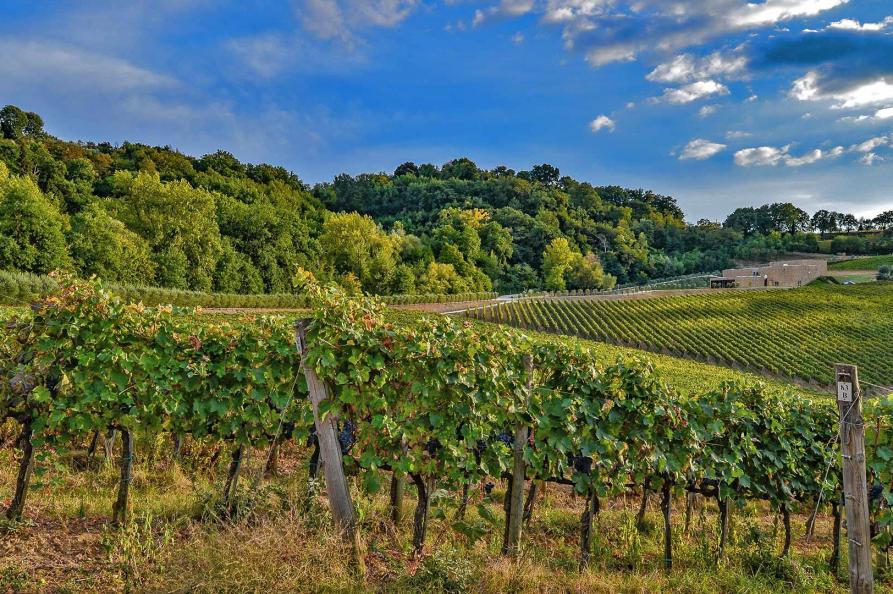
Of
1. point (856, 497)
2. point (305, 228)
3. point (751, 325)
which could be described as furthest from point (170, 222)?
point (751, 325)

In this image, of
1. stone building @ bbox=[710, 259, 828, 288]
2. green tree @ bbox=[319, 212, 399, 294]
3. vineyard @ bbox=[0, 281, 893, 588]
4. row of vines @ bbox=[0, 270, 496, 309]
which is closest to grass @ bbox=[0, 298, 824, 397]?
vineyard @ bbox=[0, 281, 893, 588]

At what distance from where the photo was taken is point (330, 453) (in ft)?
11.3

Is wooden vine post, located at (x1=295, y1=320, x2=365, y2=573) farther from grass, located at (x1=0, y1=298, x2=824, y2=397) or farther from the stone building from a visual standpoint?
the stone building

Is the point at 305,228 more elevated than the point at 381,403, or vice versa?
the point at 305,228

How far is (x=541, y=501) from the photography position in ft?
18.2

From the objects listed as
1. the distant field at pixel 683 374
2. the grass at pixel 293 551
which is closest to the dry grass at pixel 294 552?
the grass at pixel 293 551

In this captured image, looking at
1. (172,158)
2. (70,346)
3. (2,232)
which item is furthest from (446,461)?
(172,158)

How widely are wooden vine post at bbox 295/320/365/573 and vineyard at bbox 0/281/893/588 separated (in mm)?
18

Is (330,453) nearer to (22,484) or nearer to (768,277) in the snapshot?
(22,484)

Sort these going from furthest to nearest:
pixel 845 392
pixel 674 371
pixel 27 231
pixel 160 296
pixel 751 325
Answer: pixel 751 325 < pixel 27 231 < pixel 160 296 < pixel 674 371 < pixel 845 392

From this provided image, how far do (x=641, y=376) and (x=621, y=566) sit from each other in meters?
Answer: 1.47

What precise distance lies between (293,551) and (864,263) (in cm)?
11336

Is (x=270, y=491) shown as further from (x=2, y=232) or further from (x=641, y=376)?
(x=2, y=232)

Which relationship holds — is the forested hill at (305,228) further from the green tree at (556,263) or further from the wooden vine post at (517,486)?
the wooden vine post at (517,486)
